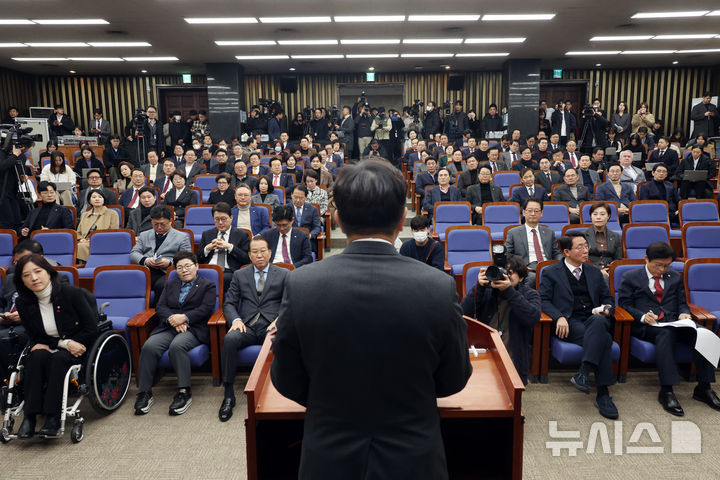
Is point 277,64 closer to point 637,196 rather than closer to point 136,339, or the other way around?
point 637,196

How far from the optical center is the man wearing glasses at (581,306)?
3.08 metres

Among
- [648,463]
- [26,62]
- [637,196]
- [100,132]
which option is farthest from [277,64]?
[648,463]

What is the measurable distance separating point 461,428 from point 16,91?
14.6 meters

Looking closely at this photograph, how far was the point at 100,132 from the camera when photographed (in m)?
11.5

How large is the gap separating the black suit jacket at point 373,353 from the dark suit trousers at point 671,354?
269 centimetres

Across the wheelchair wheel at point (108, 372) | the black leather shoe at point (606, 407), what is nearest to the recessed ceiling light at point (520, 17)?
the black leather shoe at point (606, 407)

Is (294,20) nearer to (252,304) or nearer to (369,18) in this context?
(369,18)

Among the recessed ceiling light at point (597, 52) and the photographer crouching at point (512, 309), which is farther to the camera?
the recessed ceiling light at point (597, 52)

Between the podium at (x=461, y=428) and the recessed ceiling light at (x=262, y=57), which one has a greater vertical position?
the recessed ceiling light at (x=262, y=57)

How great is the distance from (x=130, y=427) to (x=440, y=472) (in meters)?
2.51

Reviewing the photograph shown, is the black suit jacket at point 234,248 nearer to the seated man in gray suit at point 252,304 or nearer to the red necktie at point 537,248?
the seated man in gray suit at point 252,304

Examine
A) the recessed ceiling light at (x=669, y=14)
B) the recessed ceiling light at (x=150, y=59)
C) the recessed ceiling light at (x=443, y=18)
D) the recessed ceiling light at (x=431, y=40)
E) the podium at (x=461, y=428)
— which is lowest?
the podium at (x=461, y=428)

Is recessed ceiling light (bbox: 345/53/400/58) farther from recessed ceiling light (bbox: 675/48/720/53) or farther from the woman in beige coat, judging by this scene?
the woman in beige coat

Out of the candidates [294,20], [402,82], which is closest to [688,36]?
[402,82]
